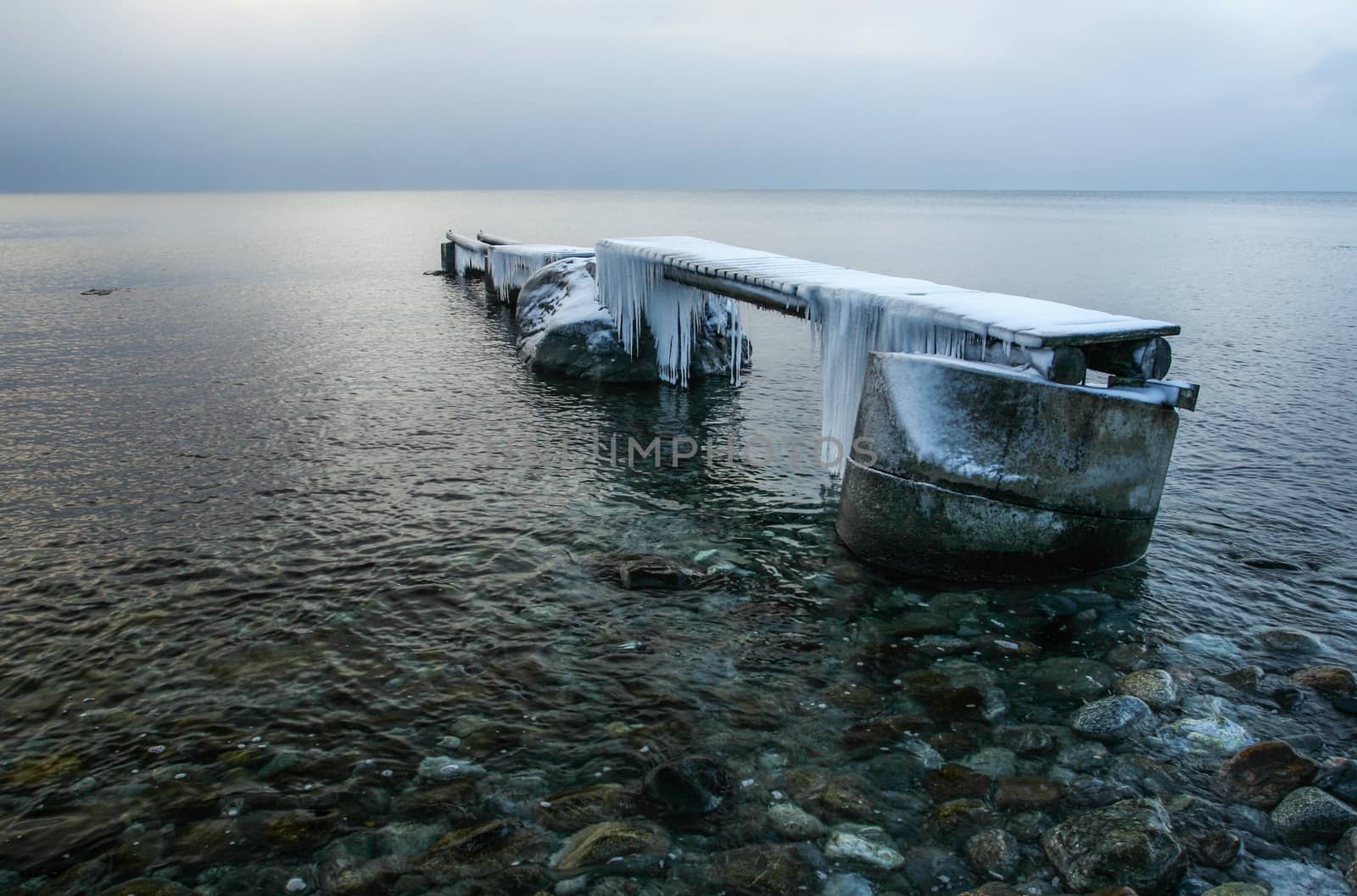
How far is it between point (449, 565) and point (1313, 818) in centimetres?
861

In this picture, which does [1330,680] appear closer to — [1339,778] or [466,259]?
[1339,778]

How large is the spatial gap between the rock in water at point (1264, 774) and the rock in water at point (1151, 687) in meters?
0.92

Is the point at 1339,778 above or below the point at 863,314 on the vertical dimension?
below

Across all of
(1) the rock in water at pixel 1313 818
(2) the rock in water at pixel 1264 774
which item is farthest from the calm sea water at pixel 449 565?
(1) the rock in water at pixel 1313 818

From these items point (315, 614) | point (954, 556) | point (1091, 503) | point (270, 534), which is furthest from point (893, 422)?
point (270, 534)

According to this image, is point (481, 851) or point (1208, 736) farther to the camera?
point (1208, 736)

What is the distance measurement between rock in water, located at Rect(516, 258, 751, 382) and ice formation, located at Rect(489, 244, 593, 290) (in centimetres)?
600

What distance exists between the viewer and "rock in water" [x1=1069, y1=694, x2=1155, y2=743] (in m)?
7.28

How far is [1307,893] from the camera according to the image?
Result: 18.2ft

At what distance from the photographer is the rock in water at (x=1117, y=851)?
563cm

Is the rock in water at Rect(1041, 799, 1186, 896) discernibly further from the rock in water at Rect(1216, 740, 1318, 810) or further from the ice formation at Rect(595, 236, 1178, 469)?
the ice formation at Rect(595, 236, 1178, 469)

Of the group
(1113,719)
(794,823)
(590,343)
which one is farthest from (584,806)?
(590,343)

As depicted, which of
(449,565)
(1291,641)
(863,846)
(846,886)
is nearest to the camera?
(846,886)

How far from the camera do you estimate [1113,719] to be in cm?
737
